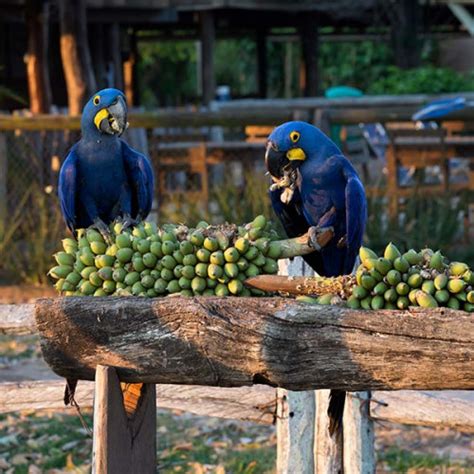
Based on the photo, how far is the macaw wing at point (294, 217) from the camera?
4105 millimetres

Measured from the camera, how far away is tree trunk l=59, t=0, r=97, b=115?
40.0 feet

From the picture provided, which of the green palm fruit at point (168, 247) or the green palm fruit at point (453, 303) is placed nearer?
the green palm fruit at point (453, 303)

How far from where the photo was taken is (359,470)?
4727mm

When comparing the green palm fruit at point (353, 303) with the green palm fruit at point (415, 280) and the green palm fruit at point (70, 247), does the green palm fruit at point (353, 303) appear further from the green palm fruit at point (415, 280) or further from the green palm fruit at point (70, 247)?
the green palm fruit at point (70, 247)

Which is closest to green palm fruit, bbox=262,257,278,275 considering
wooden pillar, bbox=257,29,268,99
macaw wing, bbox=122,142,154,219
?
macaw wing, bbox=122,142,154,219

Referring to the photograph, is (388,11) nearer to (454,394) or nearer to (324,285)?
(454,394)

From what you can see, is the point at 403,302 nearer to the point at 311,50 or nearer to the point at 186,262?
the point at 186,262

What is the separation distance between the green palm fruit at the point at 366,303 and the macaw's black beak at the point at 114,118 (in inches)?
53.2

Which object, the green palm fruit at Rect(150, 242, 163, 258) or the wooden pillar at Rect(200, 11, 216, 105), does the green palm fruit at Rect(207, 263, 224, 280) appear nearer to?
the green palm fruit at Rect(150, 242, 163, 258)

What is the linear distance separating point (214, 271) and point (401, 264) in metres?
0.54

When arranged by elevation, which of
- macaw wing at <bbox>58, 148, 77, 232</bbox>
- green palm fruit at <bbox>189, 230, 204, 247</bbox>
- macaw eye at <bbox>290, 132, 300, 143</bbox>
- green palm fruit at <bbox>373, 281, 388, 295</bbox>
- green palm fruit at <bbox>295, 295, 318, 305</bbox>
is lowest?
green palm fruit at <bbox>295, 295, 318, 305</bbox>

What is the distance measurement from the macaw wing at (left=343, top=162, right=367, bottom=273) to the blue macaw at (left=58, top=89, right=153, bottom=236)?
0.85 metres

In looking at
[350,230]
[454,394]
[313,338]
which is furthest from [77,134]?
[313,338]

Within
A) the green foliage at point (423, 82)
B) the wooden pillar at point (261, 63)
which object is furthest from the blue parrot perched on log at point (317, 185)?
the wooden pillar at point (261, 63)
